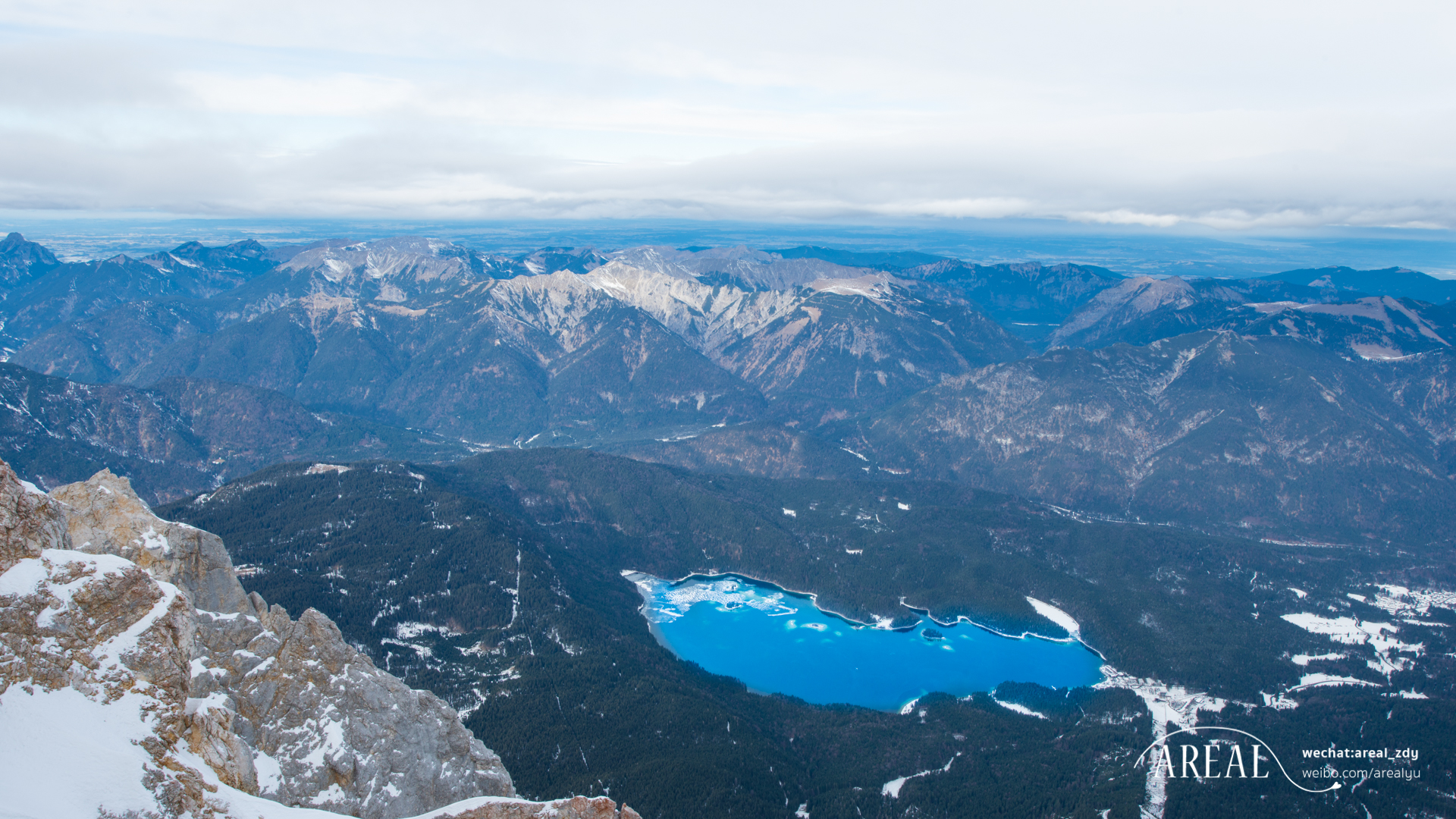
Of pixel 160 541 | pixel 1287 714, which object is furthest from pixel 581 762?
pixel 1287 714

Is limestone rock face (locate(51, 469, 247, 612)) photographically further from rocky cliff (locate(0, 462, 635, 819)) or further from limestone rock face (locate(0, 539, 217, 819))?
limestone rock face (locate(0, 539, 217, 819))

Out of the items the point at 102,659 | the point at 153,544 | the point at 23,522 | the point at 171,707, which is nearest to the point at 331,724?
the point at 153,544

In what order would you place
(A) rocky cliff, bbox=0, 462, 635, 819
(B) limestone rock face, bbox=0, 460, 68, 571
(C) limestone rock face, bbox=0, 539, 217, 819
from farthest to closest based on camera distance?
1. (B) limestone rock face, bbox=0, 460, 68, 571
2. (C) limestone rock face, bbox=0, 539, 217, 819
3. (A) rocky cliff, bbox=0, 462, 635, 819

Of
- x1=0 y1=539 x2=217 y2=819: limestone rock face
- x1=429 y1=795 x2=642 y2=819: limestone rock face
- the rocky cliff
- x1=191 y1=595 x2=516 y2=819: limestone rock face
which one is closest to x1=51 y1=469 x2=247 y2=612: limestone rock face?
the rocky cliff

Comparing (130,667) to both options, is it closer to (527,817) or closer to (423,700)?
(527,817)

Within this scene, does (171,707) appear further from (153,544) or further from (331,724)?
(153,544)
